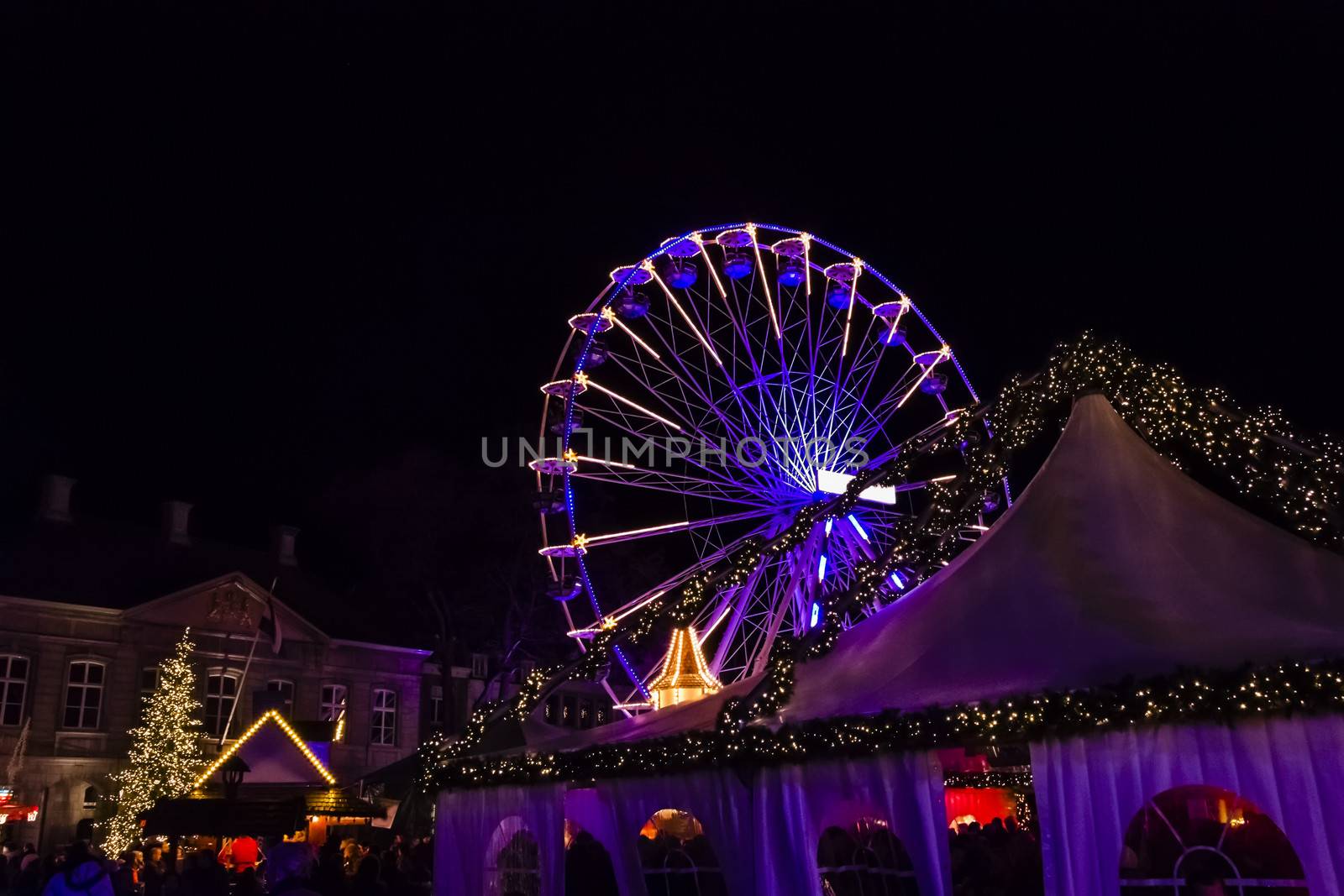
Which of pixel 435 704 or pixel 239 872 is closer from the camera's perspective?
pixel 239 872

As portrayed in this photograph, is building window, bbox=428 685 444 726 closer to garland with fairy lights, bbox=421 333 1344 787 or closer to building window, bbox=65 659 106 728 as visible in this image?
building window, bbox=65 659 106 728

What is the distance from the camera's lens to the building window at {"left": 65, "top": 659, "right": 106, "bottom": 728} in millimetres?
25531

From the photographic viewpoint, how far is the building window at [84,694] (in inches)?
1005

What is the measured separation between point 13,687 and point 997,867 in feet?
76.9

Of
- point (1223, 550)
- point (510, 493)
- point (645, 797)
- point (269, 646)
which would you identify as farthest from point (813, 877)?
point (269, 646)

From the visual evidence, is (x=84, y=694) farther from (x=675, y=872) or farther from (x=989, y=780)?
(x=675, y=872)

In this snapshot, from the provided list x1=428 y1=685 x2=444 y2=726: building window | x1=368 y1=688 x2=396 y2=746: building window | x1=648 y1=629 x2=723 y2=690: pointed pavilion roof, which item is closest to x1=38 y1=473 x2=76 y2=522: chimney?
x1=368 y1=688 x2=396 y2=746: building window

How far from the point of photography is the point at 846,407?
15984mm

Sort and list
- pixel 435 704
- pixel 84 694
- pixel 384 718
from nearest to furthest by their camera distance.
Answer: pixel 84 694, pixel 384 718, pixel 435 704

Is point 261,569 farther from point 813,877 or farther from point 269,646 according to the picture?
point 813,877

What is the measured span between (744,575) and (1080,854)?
246 inches

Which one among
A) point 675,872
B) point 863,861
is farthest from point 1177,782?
point 675,872

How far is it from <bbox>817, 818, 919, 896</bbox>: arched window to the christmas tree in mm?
17920

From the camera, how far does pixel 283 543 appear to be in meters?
34.4
